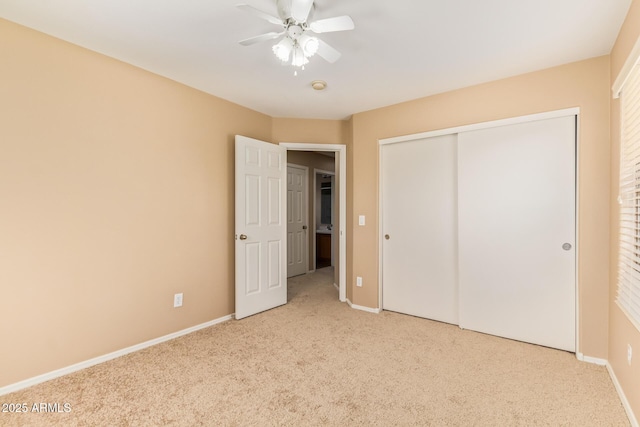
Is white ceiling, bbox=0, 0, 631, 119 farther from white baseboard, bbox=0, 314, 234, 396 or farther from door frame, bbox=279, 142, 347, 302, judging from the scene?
white baseboard, bbox=0, 314, 234, 396

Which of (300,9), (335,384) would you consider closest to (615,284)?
(335,384)

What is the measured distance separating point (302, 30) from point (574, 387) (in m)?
2.87

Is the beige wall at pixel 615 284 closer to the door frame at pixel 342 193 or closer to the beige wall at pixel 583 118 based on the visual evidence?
the beige wall at pixel 583 118

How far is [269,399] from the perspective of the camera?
6.18 feet

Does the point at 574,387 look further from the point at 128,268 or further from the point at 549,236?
the point at 128,268

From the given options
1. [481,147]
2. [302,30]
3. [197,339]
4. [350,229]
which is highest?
[302,30]

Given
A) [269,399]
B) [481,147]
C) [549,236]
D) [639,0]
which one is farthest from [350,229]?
[639,0]

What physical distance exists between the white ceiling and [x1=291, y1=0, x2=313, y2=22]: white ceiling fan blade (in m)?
0.21

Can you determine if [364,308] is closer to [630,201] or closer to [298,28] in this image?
[630,201]

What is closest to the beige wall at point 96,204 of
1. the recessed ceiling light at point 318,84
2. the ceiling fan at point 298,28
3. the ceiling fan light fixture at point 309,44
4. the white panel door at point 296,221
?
the recessed ceiling light at point 318,84

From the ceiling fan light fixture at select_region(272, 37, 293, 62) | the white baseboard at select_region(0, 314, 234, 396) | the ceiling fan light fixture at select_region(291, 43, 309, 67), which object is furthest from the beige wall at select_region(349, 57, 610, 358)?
the white baseboard at select_region(0, 314, 234, 396)

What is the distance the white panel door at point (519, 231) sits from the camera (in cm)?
249

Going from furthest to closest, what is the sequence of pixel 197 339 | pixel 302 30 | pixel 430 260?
pixel 430 260 < pixel 197 339 < pixel 302 30

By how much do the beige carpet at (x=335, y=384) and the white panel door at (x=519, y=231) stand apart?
0.24 metres
